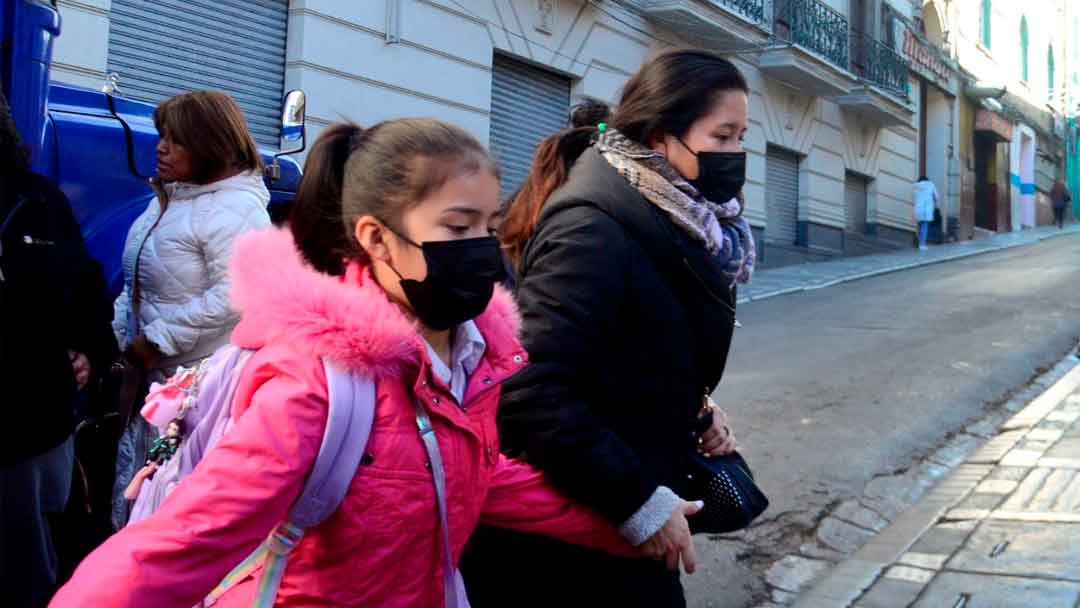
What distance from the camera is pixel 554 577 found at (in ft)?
7.32

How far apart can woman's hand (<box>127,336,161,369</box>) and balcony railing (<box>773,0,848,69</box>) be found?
18.6 meters

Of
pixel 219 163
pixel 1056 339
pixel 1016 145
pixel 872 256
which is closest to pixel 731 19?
pixel 872 256

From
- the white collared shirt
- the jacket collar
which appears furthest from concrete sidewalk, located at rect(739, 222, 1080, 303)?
the white collared shirt

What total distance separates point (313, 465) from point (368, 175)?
0.57 meters

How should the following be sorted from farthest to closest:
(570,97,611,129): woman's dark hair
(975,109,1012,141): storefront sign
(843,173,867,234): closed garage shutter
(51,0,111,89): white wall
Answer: (975,109,1012,141): storefront sign → (843,173,867,234): closed garage shutter → (51,0,111,89): white wall → (570,97,611,129): woman's dark hair

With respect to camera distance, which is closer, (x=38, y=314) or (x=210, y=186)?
(x=38, y=314)

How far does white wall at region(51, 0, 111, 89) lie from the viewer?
868cm

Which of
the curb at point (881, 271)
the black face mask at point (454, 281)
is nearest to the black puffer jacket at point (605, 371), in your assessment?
the black face mask at point (454, 281)

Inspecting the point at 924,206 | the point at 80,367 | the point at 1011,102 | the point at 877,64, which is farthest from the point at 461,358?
the point at 1011,102

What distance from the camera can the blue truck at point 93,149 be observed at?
342cm

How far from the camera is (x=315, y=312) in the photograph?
5.63 ft

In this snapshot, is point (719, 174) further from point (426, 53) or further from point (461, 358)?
point (426, 53)

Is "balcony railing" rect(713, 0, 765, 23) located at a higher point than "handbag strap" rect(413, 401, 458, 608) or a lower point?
higher

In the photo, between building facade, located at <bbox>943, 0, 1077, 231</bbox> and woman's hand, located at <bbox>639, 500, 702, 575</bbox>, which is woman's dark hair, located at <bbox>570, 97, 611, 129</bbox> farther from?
building facade, located at <bbox>943, 0, 1077, 231</bbox>
